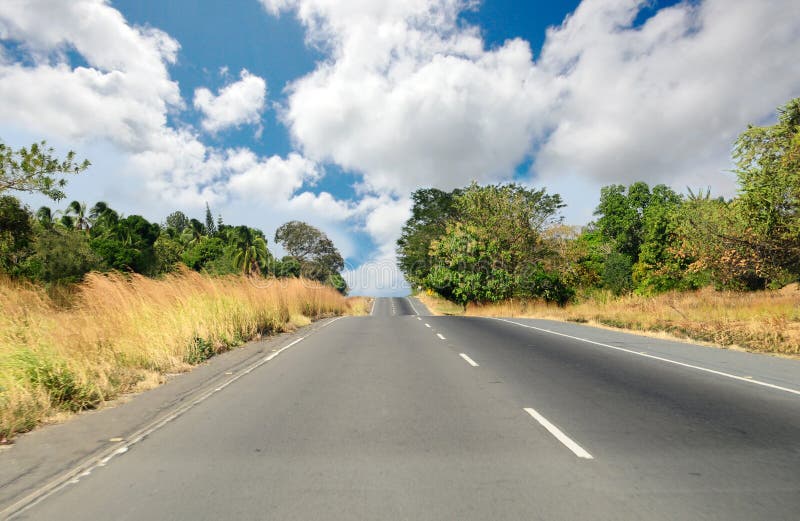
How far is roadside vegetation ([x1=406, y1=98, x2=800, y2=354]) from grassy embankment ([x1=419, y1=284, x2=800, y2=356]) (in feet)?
0.18

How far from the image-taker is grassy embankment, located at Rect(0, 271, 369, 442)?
6.35 metres

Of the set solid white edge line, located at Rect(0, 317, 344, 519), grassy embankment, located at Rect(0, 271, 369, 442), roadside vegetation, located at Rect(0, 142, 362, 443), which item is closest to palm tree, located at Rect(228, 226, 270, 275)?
roadside vegetation, located at Rect(0, 142, 362, 443)

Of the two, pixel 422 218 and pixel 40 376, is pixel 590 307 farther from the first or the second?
pixel 422 218

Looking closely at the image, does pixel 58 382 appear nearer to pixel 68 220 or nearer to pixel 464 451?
pixel 464 451

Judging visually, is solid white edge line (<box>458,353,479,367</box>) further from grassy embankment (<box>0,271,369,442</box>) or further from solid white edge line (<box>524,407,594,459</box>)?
grassy embankment (<box>0,271,369,442</box>)

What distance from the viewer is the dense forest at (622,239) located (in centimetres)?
1791

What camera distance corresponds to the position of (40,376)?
6.44m

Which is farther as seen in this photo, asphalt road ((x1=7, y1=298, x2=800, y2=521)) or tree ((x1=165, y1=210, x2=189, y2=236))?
tree ((x1=165, y1=210, x2=189, y2=236))

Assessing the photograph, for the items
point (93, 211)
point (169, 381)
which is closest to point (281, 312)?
point (169, 381)

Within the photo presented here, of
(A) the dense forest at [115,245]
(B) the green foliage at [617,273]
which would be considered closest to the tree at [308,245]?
(A) the dense forest at [115,245]

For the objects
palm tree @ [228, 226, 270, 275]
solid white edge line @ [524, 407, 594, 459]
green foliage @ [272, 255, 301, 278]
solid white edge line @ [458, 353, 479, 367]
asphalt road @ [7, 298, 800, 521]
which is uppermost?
palm tree @ [228, 226, 270, 275]

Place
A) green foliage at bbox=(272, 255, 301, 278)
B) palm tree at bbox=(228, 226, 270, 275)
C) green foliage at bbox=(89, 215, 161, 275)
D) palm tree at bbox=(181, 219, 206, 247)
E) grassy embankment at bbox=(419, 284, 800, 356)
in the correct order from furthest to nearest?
palm tree at bbox=(181, 219, 206, 247)
green foliage at bbox=(272, 255, 301, 278)
palm tree at bbox=(228, 226, 270, 275)
green foliage at bbox=(89, 215, 161, 275)
grassy embankment at bbox=(419, 284, 800, 356)

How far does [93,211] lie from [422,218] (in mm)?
43979

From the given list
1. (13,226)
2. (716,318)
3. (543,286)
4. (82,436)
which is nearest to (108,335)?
(82,436)
